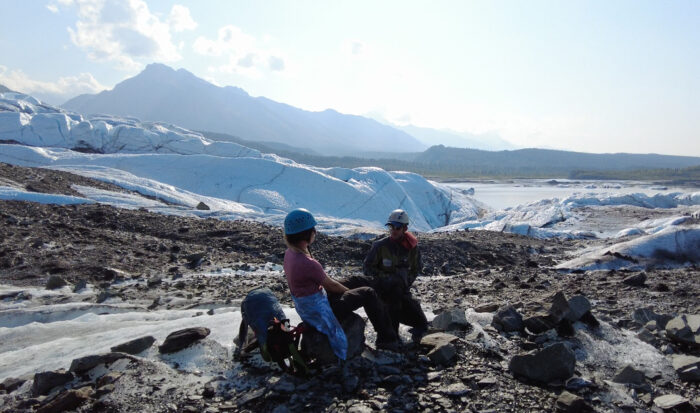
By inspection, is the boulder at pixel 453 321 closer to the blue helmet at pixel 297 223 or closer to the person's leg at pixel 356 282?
the person's leg at pixel 356 282

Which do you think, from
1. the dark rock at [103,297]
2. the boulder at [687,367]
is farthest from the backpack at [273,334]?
the dark rock at [103,297]

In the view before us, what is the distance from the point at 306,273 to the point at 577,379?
7.34ft

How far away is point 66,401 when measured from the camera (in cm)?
308

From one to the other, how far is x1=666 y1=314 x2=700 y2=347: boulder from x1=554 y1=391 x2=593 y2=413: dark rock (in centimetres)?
170

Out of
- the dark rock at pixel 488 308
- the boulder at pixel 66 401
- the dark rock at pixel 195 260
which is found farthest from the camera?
the dark rock at pixel 195 260

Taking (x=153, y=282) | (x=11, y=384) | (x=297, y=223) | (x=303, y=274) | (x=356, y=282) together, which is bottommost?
(x=153, y=282)

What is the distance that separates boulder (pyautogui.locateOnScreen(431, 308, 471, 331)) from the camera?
4438 mm

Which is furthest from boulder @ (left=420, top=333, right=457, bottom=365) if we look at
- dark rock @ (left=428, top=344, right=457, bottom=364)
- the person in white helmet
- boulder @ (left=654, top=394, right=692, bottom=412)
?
boulder @ (left=654, top=394, right=692, bottom=412)

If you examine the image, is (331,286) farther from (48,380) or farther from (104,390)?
(48,380)

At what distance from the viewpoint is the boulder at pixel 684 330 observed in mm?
4113

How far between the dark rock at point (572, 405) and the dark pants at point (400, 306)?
143cm

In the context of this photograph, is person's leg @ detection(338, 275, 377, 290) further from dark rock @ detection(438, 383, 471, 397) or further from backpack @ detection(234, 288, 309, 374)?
dark rock @ detection(438, 383, 471, 397)

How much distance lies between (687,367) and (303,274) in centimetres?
323

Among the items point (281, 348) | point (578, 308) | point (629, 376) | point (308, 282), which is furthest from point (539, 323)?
point (281, 348)
